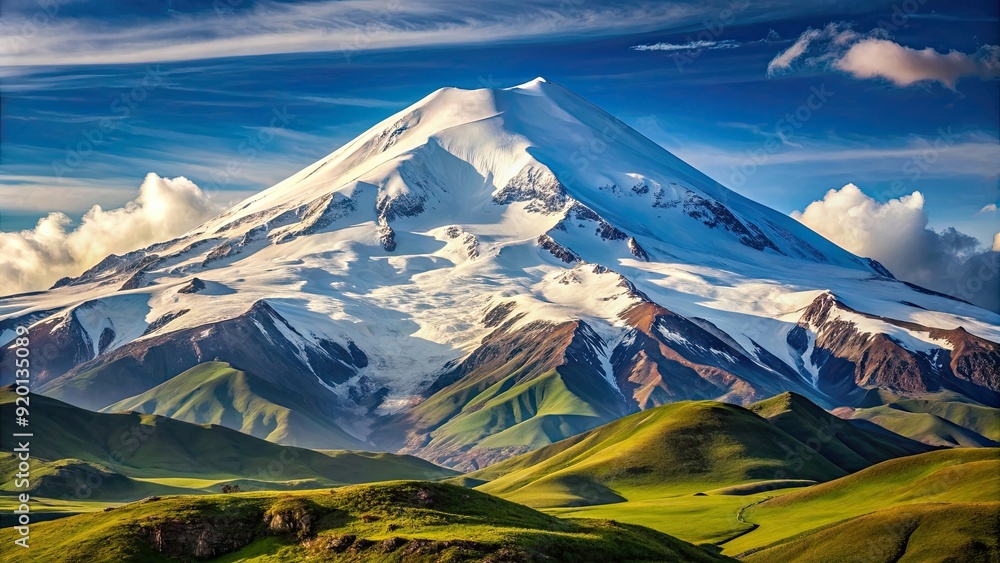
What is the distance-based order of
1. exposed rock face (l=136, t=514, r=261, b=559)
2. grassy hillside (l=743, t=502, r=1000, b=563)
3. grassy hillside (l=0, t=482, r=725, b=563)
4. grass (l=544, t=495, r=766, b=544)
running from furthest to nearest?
grass (l=544, t=495, r=766, b=544) → grassy hillside (l=743, t=502, r=1000, b=563) → exposed rock face (l=136, t=514, r=261, b=559) → grassy hillside (l=0, t=482, r=725, b=563)

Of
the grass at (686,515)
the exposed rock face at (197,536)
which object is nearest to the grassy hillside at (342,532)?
the exposed rock face at (197,536)

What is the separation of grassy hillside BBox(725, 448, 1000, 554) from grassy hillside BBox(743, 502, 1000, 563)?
12979 mm

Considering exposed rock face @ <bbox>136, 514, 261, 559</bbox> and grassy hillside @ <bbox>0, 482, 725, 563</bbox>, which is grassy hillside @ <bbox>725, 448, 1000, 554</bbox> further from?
exposed rock face @ <bbox>136, 514, 261, 559</bbox>

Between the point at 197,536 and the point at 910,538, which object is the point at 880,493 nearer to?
the point at 910,538

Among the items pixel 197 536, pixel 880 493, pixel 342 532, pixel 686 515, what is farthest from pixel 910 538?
pixel 197 536

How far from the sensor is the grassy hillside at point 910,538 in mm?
109062

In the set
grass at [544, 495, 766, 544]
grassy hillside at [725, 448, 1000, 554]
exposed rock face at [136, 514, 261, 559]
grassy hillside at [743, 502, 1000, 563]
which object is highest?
exposed rock face at [136, 514, 261, 559]

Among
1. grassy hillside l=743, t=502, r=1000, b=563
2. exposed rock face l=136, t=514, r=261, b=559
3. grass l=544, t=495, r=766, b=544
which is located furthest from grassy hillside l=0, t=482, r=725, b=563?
grass l=544, t=495, r=766, b=544

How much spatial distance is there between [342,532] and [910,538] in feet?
187

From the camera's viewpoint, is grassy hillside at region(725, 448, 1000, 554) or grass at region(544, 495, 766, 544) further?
grass at region(544, 495, 766, 544)

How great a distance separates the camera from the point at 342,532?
9300 centimetres

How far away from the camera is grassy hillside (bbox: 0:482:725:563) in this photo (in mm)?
88125

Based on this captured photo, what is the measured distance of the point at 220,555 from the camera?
94.8 meters

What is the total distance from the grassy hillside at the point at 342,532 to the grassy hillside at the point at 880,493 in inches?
1780
